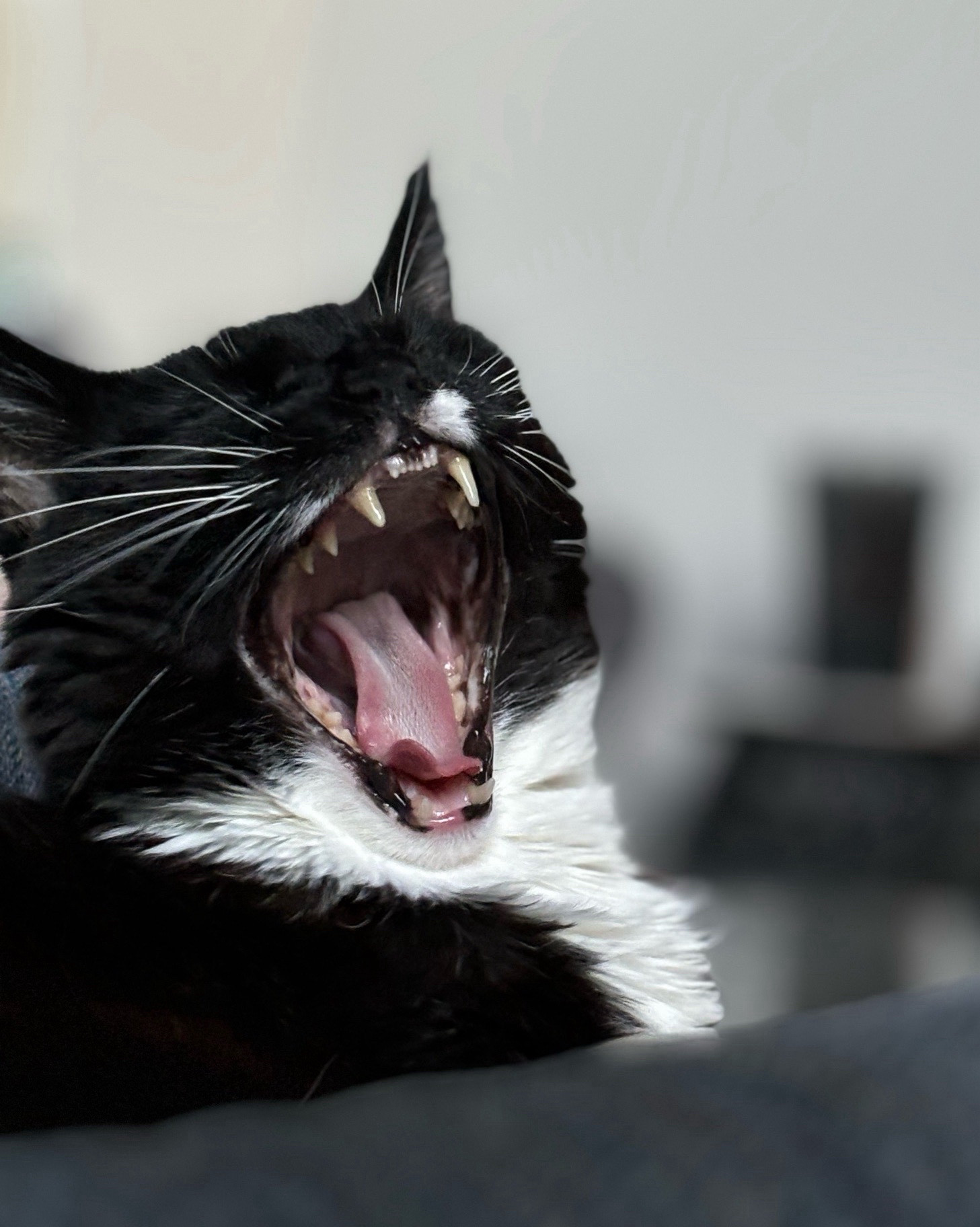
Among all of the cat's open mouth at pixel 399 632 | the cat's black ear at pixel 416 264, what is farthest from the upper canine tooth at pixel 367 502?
the cat's black ear at pixel 416 264

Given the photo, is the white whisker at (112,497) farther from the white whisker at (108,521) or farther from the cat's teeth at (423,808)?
the cat's teeth at (423,808)

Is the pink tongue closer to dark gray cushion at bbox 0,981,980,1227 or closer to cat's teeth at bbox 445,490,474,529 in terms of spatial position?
cat's teeth at bbox 445,490,474,529

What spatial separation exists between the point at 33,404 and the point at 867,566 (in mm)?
511

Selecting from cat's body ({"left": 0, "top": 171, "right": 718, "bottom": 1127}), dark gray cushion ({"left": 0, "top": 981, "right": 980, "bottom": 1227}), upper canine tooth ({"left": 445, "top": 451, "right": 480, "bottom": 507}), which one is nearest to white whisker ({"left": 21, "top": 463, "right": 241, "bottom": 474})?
cat's body ({"left": 0, "top": 171, "right": 718, "bottom": 1127})

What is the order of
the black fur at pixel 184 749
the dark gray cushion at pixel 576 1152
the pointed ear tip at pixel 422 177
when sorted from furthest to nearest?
the pointed ear tip at pixel 422 177 → the black fur at pixel 184 749 → the dark gray cushion at pixel 576 1152

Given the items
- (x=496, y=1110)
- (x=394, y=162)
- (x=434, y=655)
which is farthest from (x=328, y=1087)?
(x=394, y=162)

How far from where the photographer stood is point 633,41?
71cm

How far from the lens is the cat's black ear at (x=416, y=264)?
0.65 m

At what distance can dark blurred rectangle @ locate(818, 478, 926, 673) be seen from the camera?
77cm

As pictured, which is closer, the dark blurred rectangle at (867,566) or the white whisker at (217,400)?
the white whisker at (217,400)

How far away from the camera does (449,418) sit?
613 millimetres

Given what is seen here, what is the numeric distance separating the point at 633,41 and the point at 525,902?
1.66 ft

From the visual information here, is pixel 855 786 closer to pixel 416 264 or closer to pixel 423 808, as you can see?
pixel 423 808

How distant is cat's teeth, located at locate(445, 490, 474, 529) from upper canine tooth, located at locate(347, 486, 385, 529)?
4 cm
